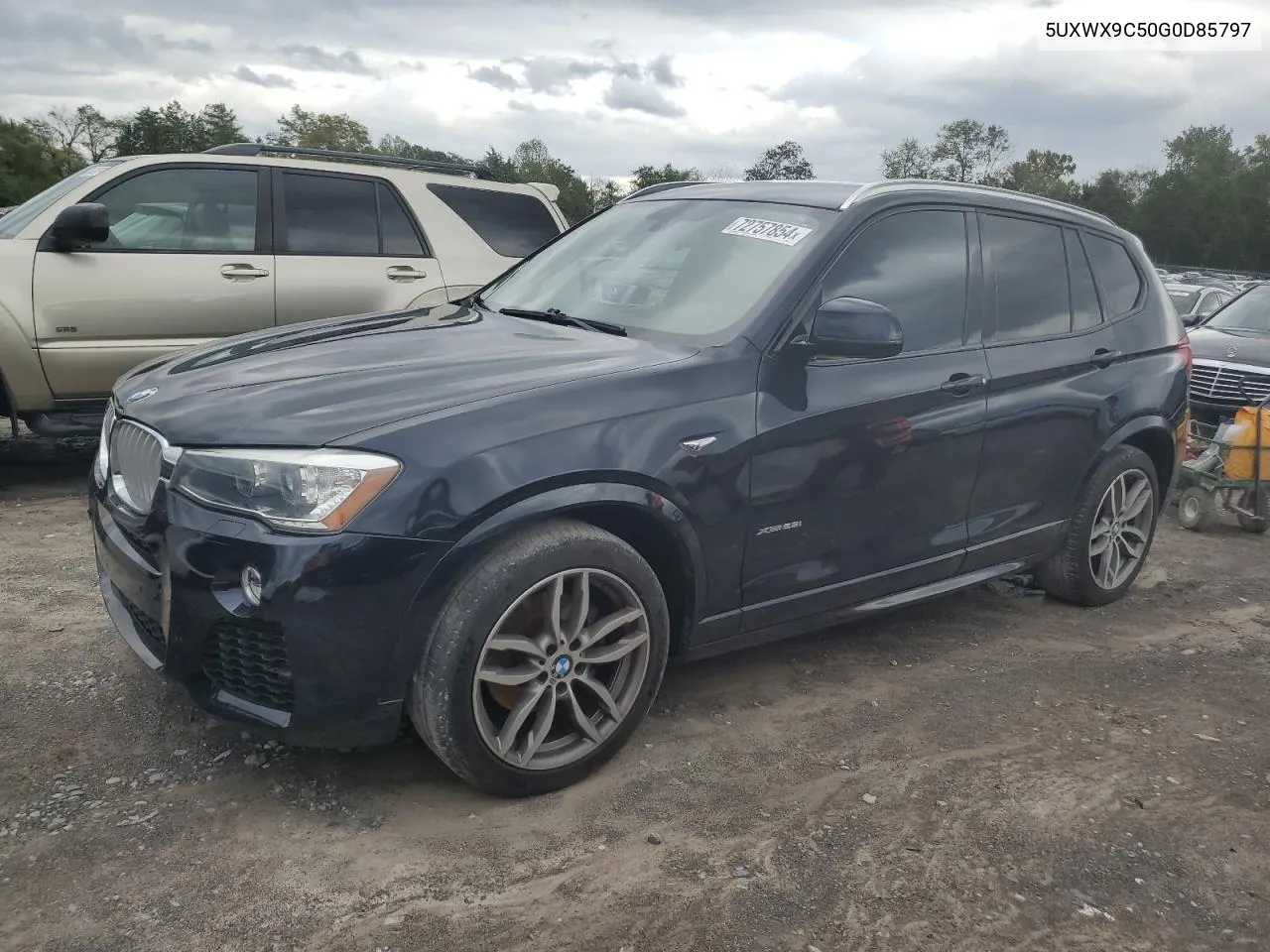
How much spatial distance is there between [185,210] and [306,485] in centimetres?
448

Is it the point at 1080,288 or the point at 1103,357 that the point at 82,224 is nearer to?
the point at 1080,288

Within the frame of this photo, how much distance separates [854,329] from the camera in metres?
3.33

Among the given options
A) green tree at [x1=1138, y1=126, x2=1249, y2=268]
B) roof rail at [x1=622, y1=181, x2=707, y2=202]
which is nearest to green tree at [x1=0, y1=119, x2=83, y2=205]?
roof rail at [x1=622, y1=181, x2=707, y2=202]

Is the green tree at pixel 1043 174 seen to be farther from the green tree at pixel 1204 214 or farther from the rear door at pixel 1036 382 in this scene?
the rear door at pixel 1036 382

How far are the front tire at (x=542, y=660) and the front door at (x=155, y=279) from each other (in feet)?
13.4

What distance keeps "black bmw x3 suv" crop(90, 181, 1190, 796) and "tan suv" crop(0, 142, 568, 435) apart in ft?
8.46

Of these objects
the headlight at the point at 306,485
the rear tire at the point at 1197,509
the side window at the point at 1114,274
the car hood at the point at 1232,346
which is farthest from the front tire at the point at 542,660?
the car hood at the point at 1232,346

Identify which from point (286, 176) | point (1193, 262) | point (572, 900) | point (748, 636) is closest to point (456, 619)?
point (572, 900)

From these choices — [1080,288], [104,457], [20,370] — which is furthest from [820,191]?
[20,370]

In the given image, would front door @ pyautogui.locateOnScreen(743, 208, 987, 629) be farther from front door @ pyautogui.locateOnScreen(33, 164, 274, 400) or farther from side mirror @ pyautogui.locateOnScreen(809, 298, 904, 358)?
front door @ pyautogui.locateOnScreen(33, 164, 274, 400)

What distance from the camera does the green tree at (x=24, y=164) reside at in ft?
171

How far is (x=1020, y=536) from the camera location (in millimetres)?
4395

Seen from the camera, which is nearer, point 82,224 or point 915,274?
point 915,274

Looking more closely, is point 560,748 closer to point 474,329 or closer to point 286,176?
point 474,329
